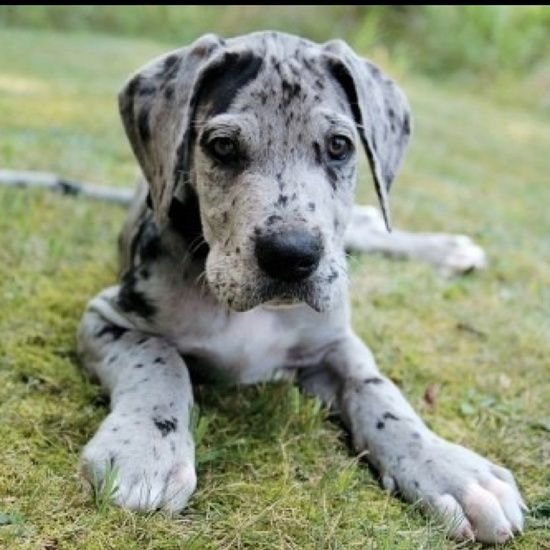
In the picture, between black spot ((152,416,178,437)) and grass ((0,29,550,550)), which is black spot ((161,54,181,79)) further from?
black spot ((152,416,178,437))

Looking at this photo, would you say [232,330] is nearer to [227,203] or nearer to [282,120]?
[227,203]

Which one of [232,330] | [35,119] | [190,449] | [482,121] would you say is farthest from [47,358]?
[482,121]

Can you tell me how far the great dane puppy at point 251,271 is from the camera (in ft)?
10.7

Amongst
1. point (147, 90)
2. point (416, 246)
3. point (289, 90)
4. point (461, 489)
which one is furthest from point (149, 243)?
point (416, 246)

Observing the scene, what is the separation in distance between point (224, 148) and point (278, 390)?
1067 mm

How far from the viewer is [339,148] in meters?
3.70

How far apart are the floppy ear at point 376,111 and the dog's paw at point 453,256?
2.15 meters

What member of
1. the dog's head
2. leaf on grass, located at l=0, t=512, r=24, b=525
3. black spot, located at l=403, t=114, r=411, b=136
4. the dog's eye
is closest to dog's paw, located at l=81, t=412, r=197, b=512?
leaf on grass, located at l=0, t=512, r=24, b=525

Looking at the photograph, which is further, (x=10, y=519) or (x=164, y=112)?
(x=164, y=112)

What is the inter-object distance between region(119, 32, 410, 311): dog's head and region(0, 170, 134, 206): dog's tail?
2644mm

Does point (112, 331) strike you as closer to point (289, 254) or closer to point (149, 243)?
point (149, 243)

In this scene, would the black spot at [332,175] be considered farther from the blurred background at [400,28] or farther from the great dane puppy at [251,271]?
the blurred background at [400,28]

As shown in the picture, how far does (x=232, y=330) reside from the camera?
3.98 m

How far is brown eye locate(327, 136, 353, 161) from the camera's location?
3660 mm
